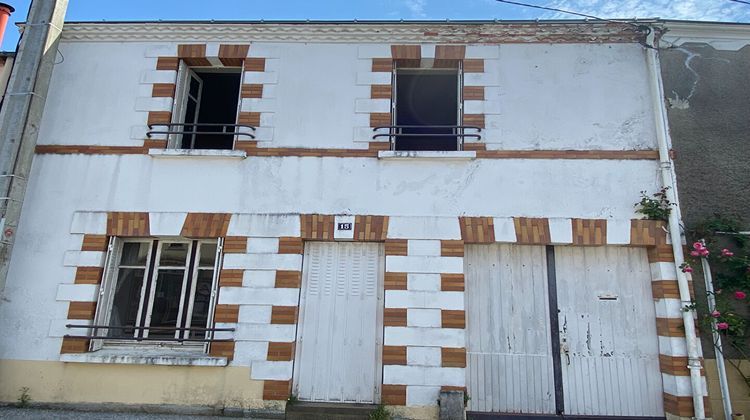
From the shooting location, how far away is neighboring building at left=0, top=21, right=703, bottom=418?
5.41 metres

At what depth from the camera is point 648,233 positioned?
5516 mm

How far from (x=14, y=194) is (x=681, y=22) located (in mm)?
8954

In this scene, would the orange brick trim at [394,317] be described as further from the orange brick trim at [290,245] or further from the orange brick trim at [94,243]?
the orange brick trim at [94,243]

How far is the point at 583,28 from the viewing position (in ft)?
20.2

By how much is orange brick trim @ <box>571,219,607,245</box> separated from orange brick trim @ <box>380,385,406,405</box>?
2.74 m

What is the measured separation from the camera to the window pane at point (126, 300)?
5.81m

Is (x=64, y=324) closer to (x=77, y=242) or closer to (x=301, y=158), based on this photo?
(x=77, y=242)

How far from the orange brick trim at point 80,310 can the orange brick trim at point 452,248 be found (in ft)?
14.3

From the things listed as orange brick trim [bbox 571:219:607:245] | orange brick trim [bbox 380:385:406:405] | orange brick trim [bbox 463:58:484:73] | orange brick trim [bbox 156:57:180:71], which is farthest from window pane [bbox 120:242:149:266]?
orange brick trim [bbox 571:219:607:245]

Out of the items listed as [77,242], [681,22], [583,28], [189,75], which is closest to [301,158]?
[189,75]

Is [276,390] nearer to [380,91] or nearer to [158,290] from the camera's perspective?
[158,290]

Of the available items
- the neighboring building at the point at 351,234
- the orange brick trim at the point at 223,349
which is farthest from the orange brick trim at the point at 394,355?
the orange brick trim at the point at 223,349

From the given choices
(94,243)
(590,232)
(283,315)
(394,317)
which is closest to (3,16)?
(94,243)

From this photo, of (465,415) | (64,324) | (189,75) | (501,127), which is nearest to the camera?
(465,415)
